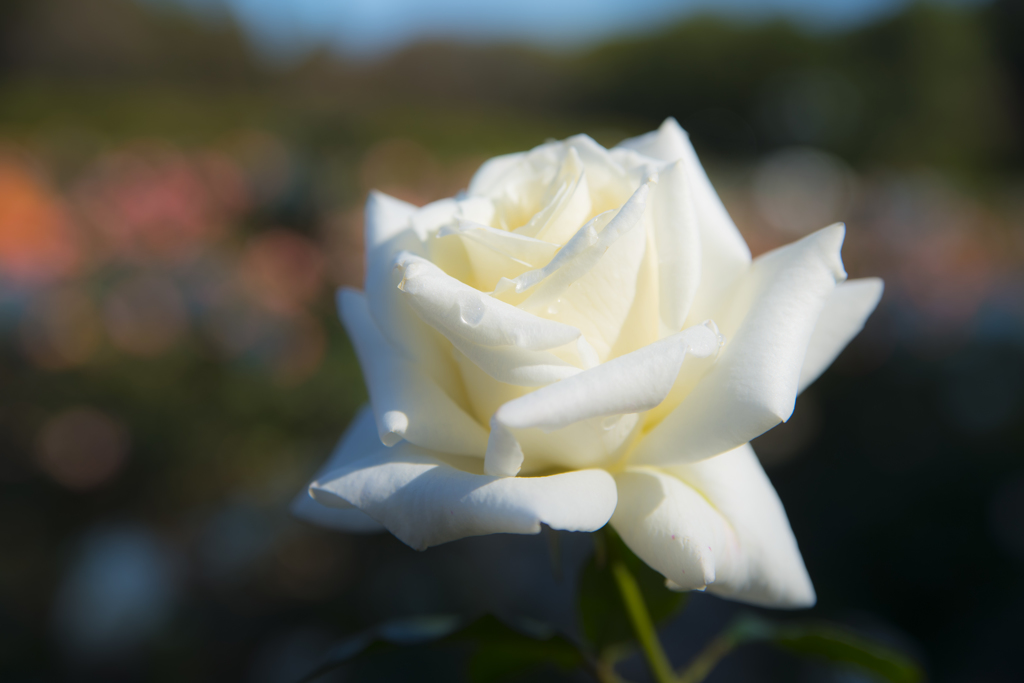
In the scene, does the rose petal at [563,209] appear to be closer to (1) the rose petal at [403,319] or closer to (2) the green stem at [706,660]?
(1) the rose petal at [403,319]

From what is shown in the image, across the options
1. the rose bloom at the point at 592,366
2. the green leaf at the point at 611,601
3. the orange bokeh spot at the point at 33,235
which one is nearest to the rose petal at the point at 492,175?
the rose bloom at the point at 592,366

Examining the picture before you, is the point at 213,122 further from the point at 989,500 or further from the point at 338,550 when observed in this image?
the point at 989,500

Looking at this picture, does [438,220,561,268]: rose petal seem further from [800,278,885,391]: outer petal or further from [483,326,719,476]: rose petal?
[800,278,885,391]: outer petal

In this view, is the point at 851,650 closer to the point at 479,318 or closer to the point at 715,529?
the point at 715,529

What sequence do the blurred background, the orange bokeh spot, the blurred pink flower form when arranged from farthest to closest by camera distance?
the blurred pink flower, the orange bokeh spot, the blurred background

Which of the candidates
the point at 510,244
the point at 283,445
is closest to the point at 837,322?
the point at 510,244

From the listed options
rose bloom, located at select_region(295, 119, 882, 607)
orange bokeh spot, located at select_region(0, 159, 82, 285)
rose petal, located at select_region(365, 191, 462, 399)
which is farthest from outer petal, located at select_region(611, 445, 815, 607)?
orange bokeh spot, located at select_region(0, 159, 82, 285)

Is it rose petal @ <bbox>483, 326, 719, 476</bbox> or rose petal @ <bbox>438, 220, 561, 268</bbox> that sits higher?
rose petal @ <bbox>438, 220, 561, 268</bbox>

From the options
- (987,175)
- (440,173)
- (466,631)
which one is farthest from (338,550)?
(987,175)
